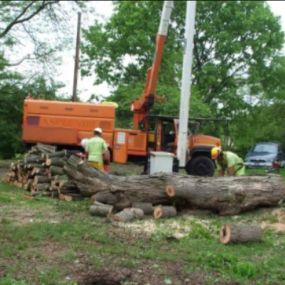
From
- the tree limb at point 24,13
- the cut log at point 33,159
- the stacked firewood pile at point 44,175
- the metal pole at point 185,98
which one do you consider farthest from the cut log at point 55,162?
the tree limb at point 24,13

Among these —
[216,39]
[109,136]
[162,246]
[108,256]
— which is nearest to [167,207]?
[162,246]

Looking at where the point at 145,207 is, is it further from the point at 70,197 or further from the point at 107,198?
the point at 70,197

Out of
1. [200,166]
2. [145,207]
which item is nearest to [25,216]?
[145,207]

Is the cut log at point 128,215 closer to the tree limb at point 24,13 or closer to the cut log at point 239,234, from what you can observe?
the cut log at point 239,234

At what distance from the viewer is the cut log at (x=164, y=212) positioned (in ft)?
38.8

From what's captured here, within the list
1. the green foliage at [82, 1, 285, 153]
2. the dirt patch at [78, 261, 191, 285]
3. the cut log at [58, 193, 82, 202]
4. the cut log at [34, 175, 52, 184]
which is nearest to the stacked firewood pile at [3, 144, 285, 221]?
the cut log at [58, 193, 82, 202]

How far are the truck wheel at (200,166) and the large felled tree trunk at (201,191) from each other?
745 cm

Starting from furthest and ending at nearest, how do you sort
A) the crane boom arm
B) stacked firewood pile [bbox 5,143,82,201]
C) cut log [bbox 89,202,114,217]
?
the crane boom arm
stacked firewood pile [bbox 5,143,82,201]
cut log [bbox 89,202,114,217]

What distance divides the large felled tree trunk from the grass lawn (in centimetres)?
33

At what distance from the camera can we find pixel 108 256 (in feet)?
26.6

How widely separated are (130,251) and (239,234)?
6.18 ft

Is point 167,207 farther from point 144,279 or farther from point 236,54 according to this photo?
point 236,54

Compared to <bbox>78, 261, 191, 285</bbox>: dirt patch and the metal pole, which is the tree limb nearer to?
the metal pole

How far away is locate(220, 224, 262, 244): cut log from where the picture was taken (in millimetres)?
9430
